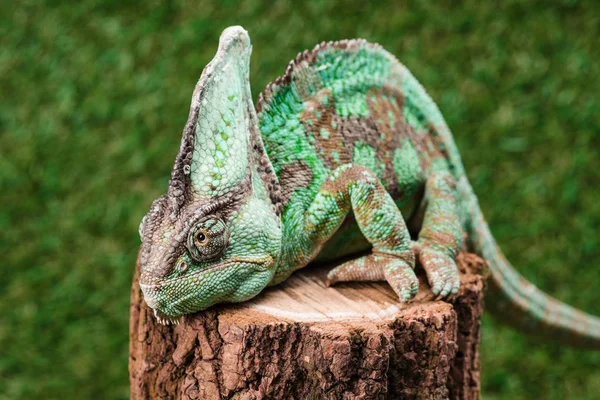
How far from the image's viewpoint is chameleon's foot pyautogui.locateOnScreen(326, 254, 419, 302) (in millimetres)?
2322

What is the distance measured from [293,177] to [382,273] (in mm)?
386

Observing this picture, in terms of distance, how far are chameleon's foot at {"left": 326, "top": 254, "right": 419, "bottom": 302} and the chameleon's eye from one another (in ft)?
1.55

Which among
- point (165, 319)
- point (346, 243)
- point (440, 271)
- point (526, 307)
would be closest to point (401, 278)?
point (440, 271)

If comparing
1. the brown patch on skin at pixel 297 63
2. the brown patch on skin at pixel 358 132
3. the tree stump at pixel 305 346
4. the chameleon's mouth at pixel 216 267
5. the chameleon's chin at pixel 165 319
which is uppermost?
the brown patch on skin at pixel 297 63

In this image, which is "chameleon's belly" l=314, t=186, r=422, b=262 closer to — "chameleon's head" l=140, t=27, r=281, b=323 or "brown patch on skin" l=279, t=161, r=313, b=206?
"brown patch on skin" l=279, t=161, r=313, b=206

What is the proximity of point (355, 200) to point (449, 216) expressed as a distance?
458 millimetres

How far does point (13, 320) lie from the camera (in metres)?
4.56

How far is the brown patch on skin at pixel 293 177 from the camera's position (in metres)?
2.38

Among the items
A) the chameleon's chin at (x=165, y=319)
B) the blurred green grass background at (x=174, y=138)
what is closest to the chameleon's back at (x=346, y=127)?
the chameleon's chin at (x=165, y=319)

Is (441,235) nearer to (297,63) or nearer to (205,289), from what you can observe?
(297,63)

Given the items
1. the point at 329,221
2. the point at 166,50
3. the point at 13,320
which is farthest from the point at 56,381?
the point at 329,221

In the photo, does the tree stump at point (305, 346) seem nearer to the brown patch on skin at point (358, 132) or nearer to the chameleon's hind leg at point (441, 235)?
the chameleon's hind leg at point (441, 235)

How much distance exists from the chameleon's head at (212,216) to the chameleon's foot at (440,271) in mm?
530

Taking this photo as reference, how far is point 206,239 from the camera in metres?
2.06
